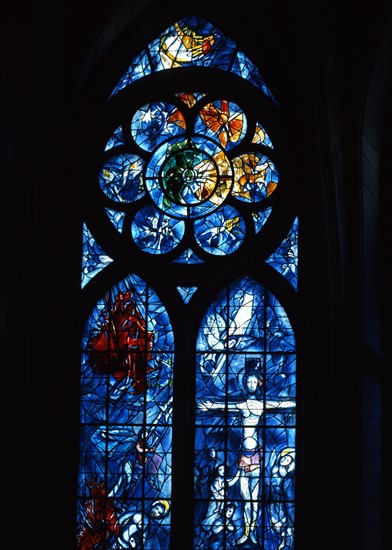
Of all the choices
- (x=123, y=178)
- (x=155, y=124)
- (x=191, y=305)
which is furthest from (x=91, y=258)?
(x=155, y=124)

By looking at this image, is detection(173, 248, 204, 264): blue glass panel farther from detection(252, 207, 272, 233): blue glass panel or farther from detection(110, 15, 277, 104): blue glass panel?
detection(110, 15, 277, 104): blue glass panel

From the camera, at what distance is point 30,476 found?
13.2 meters

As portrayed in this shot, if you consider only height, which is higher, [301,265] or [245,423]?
[301,265]

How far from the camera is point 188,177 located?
1467 centimetres

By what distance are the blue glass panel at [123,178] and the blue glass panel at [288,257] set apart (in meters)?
1.63

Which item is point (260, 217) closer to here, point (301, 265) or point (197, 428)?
point (301, 265)

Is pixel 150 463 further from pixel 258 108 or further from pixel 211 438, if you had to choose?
pixel 258 108

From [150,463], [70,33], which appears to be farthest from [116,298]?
[70,33]

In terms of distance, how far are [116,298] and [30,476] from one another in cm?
225

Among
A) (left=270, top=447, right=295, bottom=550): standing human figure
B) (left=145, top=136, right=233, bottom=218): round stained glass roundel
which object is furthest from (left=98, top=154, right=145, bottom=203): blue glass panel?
(left=270, top=447, right=295, bottom=550): standing human figure

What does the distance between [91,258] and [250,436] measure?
256cm

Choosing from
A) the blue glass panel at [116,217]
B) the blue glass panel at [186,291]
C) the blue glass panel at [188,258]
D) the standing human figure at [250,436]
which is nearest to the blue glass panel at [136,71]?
the blue glass panel at [116,217]

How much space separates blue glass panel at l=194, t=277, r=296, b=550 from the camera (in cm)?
1370

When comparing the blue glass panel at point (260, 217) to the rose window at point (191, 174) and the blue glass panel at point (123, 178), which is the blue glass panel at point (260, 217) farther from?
the blue glass panel at point (123, 178)
